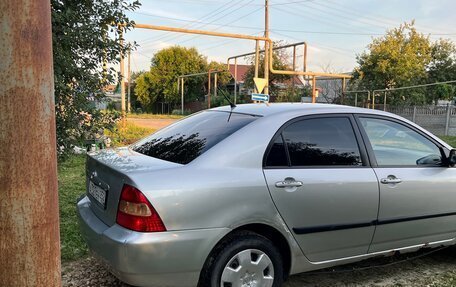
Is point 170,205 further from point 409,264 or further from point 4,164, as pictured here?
point 409,264

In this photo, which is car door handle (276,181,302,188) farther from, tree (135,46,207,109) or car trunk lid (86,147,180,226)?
tree (135,46,207,109)

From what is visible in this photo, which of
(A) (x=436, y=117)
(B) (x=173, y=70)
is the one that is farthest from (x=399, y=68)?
(B) (x=173, y=70)

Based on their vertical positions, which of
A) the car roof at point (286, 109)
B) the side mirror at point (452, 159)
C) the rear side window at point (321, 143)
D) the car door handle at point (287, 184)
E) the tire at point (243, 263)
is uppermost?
the car roof at point (286, 109)

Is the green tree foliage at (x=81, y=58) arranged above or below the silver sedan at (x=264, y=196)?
above

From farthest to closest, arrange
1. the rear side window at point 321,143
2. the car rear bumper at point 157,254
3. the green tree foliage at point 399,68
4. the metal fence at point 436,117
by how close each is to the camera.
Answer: the green tree foliage at point 399,68, the metal fence at point 436,117, the rear side window at point 321,143, the car rear bumper at point 157,254

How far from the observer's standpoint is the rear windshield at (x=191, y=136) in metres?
3.20

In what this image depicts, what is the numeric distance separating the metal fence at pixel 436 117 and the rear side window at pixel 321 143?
59.0 ft

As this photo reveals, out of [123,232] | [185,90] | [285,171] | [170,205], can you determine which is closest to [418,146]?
[285,171]

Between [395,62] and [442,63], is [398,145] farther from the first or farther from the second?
[442,63]

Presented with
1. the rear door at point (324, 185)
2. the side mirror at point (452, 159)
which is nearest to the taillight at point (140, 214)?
the rear door at point (324, 185)

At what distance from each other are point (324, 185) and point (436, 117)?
1881 centimetres

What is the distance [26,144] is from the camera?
1568 mm

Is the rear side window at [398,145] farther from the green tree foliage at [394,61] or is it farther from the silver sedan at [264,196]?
the green tree foliage at [394,61]

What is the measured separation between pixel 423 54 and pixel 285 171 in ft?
92.9
